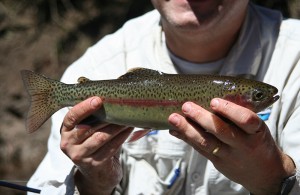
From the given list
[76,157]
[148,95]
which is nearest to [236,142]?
[148,95]

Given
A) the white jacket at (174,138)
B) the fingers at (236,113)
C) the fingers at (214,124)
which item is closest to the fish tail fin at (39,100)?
the white jacket at (174,138)

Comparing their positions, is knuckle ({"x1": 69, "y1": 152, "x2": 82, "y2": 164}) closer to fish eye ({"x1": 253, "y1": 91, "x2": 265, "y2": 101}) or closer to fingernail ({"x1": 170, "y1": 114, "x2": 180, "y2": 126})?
fingernail ({"x1": 170, "y1": 114, "x2": 180, "y2": 126})

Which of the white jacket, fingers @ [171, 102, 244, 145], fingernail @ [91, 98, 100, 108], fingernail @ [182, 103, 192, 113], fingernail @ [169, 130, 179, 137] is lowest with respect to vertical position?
the white jacket

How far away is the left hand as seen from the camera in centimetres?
203

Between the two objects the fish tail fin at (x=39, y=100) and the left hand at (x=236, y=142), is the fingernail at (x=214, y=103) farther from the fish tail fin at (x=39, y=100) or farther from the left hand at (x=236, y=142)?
the fish tail fin at (x=39, y=100)

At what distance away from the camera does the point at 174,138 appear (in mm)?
2834

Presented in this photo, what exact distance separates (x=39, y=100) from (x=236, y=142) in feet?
2.85

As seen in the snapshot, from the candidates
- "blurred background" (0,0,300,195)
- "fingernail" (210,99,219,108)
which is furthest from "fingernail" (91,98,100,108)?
"blurred background" (0,0,300,195)

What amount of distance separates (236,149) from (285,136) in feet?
1.98

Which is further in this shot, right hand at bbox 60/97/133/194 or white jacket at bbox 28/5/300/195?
white jacket at bbox 28/5/300/195

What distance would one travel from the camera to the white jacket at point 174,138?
273 cm

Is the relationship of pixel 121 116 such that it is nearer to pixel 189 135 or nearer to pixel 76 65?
pixel 189 135

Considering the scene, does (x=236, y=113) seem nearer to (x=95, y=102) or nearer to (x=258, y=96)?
(x=258, y=96)

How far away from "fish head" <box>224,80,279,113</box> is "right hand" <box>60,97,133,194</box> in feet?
1.62
